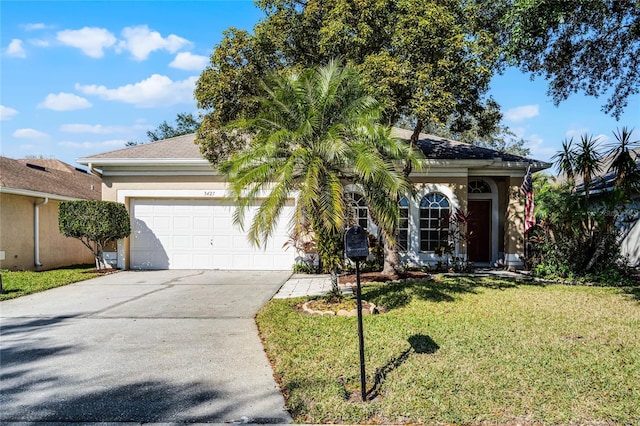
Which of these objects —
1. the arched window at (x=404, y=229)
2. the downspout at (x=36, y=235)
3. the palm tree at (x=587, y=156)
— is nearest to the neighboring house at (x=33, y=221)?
the downspout at (x=36, y=235)

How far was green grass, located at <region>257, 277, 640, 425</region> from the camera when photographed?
3611 millimetres

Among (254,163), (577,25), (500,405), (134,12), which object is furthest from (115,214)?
(577,25)

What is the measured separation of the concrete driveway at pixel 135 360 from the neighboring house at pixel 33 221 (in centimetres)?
508

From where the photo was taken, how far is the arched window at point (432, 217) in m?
12.8

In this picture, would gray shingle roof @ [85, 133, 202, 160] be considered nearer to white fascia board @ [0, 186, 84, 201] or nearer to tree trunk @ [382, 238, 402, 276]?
white fascia board @ [0, 186, 84, 201]

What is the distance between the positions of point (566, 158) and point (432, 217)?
408 cm

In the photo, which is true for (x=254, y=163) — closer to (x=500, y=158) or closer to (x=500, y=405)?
(x=500, y=405)

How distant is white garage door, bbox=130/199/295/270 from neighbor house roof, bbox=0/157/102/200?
3.44 m

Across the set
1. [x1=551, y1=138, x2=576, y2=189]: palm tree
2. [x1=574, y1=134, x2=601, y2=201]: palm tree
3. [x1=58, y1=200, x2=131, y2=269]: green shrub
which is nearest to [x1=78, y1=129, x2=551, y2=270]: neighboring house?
[x1=58, y1=200, x2=131, y2=269]: green shrub

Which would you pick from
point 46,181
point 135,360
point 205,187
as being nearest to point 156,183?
point 205,187

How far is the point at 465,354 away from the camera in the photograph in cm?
491

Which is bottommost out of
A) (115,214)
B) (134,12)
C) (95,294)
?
(95,294)

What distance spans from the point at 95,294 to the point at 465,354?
8312mm

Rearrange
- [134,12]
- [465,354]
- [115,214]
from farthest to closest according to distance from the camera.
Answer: [115,214] < [134,12] < [465,354]
